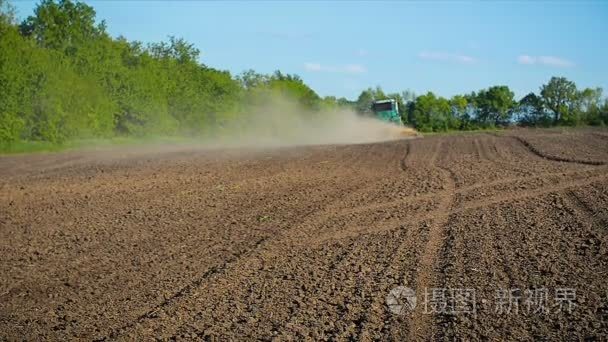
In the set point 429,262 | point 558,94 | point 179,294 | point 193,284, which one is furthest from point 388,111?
point 558,94

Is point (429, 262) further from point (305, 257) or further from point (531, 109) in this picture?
point (531, 109)

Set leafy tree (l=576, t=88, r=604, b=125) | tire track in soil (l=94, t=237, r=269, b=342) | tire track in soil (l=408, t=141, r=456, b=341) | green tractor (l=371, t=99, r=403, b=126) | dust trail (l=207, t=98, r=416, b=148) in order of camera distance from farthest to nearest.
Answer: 1. leafy tree (l=576, t=88, r=604, b=125)
2. green tractor (l=371, t=99, r=403, b=126)
3. dust trail (l=207, t=98, r=416, b=148)
4. tire track in soil (l=94, t=237, r=269, b=342)
5. tire track in soil (l=408, t=141, r=456, b=341)

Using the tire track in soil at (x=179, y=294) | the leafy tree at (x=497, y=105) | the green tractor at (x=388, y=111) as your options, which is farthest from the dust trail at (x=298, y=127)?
the leafy tree at (x=497, y=105)

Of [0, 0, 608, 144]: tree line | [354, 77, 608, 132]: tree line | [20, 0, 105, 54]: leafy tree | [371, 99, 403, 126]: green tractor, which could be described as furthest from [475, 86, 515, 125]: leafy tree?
[20, 0, 105, 54]: leafy tree

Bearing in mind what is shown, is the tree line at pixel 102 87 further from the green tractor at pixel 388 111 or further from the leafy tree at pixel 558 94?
the leafy tree at pixel 558 94

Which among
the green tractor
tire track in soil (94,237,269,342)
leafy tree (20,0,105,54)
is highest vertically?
leafy tree (20,0,105,54)

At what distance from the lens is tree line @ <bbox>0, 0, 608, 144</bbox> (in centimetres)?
3709

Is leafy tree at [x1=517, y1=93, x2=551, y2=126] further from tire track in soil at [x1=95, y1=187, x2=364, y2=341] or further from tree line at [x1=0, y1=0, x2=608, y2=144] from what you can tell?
tire track in soil at [x1=95, y1=187, x2=364, y2=341]

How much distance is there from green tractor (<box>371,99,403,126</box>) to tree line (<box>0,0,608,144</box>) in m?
3.15

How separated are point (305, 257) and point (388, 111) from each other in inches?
1876

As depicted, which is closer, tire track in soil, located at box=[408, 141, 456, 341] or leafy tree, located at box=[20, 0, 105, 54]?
tire track in soil, located at box=[408, 141, 456, 341]

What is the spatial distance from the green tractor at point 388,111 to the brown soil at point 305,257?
37.6 m

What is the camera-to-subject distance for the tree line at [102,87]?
37094 millimetres

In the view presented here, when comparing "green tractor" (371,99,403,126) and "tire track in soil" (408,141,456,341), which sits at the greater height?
→ "green tractor" (371,99,403,126)
